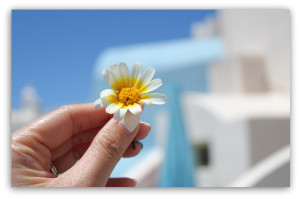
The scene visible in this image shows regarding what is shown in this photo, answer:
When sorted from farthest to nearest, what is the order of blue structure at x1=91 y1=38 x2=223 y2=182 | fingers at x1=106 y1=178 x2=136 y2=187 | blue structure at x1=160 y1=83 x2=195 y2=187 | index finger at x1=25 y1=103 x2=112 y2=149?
blue structure at x1=91 y1=38 x2=223 y2=182 → blue structure at x1=160 y1=83 x2=195 y2=187 → fingers at x1=106 y1=178 x2=136 y2=187 → index finger at x1=25 y1=103 x2=112 y2=149

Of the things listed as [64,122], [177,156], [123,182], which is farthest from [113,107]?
[177,156]

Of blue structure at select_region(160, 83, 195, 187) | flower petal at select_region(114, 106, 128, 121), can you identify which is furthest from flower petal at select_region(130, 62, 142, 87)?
blue structure at select_region(160, 83, 195, 187)

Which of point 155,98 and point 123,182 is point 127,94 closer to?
point 155,98

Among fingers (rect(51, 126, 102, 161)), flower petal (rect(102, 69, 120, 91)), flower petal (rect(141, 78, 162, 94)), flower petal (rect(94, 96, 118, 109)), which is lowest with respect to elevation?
fingers (rect(51, 126, 102, 161))

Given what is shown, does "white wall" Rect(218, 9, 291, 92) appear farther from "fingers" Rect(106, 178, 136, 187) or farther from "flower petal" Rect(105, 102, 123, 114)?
"flower petal" Rect(105, 102, 123, 114)

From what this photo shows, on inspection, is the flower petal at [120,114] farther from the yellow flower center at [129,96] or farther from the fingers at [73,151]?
the fingers at [73,151]

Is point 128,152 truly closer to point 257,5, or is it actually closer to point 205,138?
point 257,5

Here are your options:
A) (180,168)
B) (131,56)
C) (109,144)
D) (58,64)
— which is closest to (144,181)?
(180,168)
